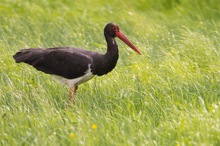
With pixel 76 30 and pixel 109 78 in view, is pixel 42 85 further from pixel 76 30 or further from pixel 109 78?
pixel 76 30

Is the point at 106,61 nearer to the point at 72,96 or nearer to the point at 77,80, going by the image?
the point at 77,80

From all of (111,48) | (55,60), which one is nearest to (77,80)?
(55,60)

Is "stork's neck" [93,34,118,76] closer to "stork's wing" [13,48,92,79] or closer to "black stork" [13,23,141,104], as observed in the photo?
"black stork" [13,23,141,104]

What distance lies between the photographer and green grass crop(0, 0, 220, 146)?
626 cm

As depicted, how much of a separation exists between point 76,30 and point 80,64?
305 cm

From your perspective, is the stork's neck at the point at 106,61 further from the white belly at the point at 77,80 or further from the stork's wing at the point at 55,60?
the stork's wing at the point at 55,60

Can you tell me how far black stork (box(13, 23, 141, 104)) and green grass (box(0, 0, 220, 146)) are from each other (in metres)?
0.17

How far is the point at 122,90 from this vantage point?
7699mm

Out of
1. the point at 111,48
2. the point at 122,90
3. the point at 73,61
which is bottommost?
the point at 122,90

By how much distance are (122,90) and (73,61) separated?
0.68 m

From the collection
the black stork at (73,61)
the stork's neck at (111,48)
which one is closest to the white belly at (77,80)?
the black stork at (73,61)

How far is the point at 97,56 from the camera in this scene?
25.9 ft

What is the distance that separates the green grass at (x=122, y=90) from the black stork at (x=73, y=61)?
6.7 inches

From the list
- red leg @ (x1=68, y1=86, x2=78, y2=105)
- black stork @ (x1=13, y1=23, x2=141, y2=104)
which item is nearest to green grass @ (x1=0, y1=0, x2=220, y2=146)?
red leg @ (x1=68, y1=86, x2=78, y2=105)
